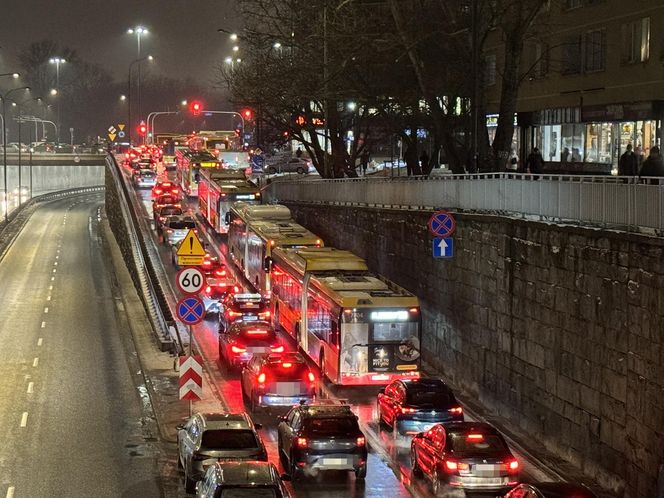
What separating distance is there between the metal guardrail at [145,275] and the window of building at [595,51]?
1861cm

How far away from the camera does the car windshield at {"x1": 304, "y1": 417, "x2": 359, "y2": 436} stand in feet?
75.6

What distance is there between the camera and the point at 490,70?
56562mm

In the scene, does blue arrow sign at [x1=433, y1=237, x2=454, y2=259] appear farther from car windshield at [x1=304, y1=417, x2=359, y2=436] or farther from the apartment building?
car windshield at [x1=304, y1=417, x2=359, y2=436]

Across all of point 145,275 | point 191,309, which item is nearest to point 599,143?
point 145,275

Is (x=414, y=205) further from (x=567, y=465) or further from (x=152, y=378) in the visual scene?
(x=567, y=465)

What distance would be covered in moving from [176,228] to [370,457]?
1527 inches

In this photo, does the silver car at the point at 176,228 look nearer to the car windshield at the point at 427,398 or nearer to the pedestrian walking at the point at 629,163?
the pedestrian walking at the point at 629,163

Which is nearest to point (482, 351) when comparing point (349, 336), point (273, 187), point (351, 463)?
point (349, 336)

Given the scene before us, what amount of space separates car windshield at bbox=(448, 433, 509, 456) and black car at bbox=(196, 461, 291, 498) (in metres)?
4.78

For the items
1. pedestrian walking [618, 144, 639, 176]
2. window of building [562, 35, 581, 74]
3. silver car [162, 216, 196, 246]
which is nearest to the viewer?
pedestrian walking [618, 144, 639, 176]

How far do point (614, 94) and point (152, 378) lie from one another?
2088cm

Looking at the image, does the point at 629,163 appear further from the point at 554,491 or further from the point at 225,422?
the point at 554,491

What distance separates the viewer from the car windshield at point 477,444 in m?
21.7

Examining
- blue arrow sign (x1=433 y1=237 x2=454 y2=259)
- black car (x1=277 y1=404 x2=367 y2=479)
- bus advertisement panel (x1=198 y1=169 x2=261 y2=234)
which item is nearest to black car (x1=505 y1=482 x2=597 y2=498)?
black car (x1=277 y1=404 x2=367 y2=479)
